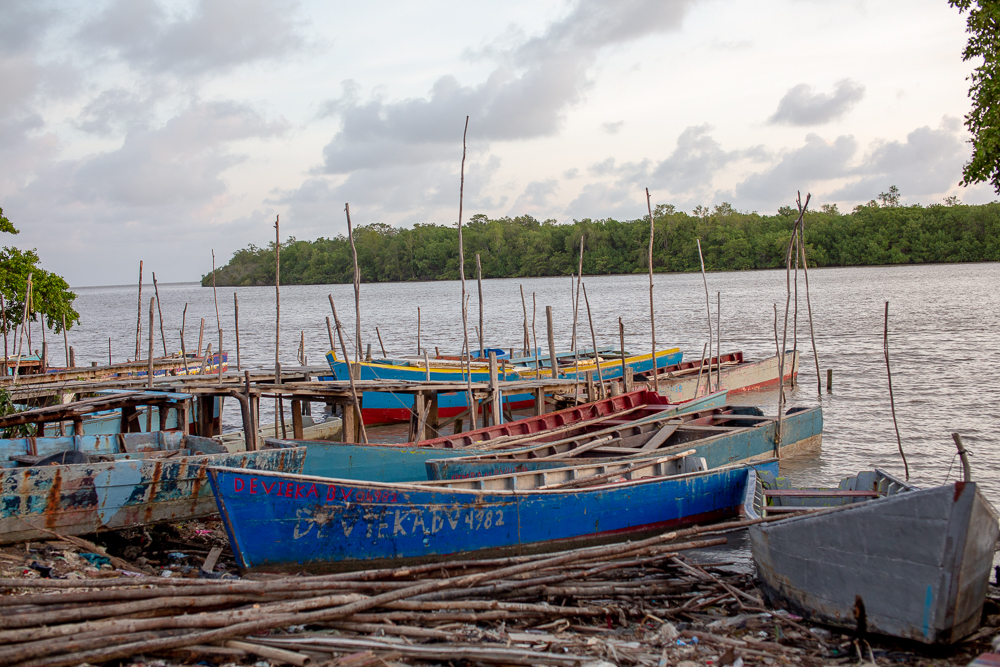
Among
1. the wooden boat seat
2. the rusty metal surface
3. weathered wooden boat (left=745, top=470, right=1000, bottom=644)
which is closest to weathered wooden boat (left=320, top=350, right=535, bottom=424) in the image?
the rusty metal surface

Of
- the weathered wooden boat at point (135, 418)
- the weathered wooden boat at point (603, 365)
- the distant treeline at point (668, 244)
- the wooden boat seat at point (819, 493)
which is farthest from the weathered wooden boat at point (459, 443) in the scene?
the distant treeline at point (668, 244)

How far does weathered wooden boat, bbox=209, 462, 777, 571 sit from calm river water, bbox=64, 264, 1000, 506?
5979 millimetres

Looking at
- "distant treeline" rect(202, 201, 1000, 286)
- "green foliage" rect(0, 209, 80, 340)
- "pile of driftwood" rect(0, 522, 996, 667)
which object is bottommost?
"pile of driftwood" rect(0, 522, 996, 667)

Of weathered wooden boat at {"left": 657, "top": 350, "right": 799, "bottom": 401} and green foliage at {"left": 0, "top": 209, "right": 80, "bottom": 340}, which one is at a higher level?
green foliage at {"left": 0, "top": 209, "right": 80, "bottom": 340}

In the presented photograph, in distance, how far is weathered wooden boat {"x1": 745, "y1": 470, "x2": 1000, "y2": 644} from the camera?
585cm

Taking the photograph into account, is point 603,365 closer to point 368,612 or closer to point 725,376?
point 725,376

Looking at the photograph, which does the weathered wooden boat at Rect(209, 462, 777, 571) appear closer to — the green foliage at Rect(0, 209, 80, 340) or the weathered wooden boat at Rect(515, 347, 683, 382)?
the weathered wooden boat at Rect(515, 347, 683, 382)

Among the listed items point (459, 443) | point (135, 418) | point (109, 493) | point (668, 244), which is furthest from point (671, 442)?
point (668, 244)

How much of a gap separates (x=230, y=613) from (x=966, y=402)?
20.8m

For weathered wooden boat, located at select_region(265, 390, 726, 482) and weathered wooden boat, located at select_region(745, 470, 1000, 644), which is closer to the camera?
weathered wooden boat, located at select_region(745, 470, 1000, 644)

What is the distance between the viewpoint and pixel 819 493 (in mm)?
9539

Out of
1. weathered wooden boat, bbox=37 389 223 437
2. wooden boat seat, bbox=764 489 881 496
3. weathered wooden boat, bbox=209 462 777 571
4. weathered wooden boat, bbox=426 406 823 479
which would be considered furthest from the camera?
weathered wooden boat, bbox=37 389 223 437

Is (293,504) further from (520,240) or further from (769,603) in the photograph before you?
(520,240)

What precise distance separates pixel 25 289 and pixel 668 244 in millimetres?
93171
